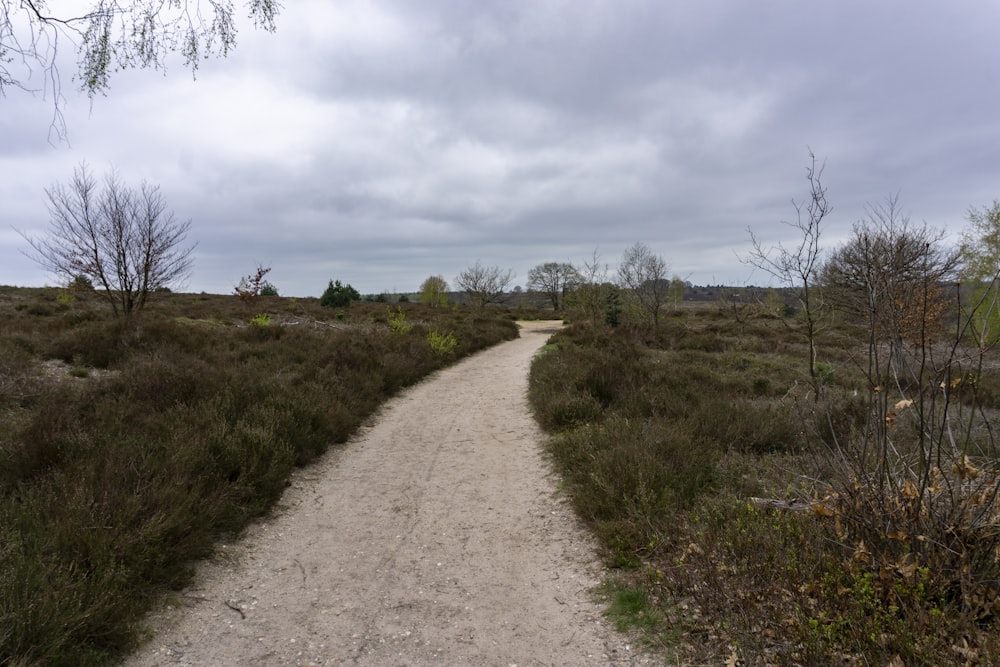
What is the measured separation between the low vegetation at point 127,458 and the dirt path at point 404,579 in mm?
326

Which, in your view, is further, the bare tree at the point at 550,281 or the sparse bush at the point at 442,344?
the bare tree at the point at 550,281

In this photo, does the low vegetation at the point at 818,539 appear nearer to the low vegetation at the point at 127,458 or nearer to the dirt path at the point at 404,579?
the dirt path at the point at 404,579

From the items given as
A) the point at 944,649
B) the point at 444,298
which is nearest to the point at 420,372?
the point at 944,649

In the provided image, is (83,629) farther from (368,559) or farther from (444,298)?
(444,298)

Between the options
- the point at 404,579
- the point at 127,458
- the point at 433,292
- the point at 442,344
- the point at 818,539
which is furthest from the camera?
the point at 433,292

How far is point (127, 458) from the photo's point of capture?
4.44 metres

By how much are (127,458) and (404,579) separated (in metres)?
2.81

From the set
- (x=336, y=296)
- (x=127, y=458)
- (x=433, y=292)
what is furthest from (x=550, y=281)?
(x=127, y=458)

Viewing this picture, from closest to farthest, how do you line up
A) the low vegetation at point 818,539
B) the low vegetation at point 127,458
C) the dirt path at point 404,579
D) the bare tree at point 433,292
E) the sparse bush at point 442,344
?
the low vegetation at point 818,539 < the low vegetation at point 127,458 < the dirt path at point 404,579 < the sparse bush at point 442,344 < the bare tree at point 433,292

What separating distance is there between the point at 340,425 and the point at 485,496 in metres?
2.83

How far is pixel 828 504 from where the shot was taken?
10.6 ft

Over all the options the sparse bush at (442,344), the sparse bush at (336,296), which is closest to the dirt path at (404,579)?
the sparse bush at (442,344)

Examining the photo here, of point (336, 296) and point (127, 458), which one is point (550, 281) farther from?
→ point (127, 458)

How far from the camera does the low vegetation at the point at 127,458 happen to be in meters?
2.83
